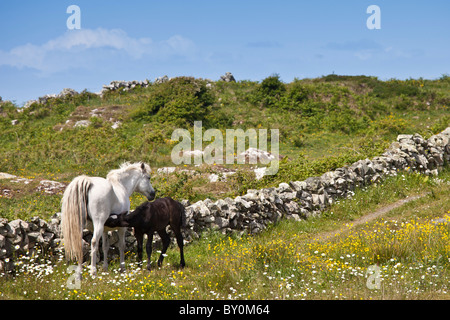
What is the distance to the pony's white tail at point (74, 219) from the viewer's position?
8.35m

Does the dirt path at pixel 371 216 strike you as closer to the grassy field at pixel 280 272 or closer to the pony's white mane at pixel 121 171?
the grassy field at pixel 280 272

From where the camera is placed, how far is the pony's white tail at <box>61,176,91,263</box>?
835cm

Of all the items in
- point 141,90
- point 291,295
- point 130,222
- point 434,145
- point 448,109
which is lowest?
point 291,295

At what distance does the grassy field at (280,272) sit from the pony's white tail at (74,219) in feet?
2.01

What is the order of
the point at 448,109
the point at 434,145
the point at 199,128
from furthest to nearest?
1. the point at 448,109
2. the point at 199,128
3. the point at 434,145

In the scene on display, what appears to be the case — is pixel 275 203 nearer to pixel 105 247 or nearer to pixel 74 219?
pixel 105 247

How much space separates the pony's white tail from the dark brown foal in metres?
0.62

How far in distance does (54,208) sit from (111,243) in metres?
5.82

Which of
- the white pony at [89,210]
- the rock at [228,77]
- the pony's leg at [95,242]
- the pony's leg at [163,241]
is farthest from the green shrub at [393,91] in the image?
the pony's leg at [95,242]

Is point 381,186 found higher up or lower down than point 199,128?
lower down

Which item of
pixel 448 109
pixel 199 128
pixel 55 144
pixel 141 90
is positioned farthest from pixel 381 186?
pixel 141 90

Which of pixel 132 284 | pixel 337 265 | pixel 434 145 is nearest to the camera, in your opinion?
pixel 132 284

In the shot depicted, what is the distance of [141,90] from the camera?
140 ft

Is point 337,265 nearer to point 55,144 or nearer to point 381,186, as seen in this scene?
point 381,186
